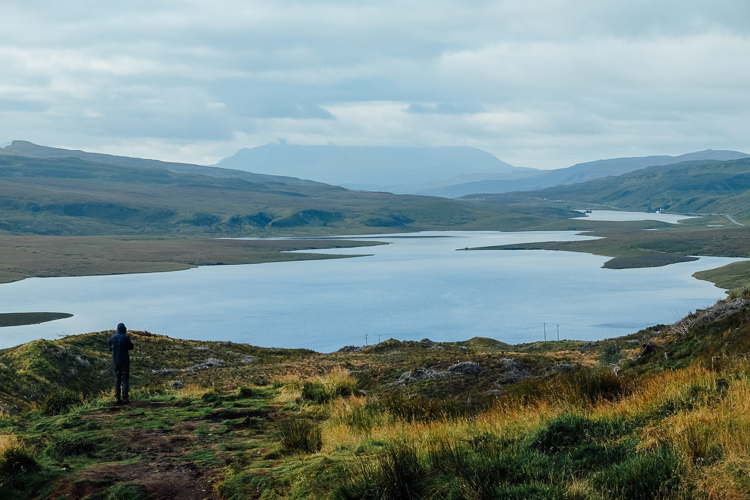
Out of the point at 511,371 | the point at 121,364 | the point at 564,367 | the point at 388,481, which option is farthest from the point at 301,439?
the point at 564,367

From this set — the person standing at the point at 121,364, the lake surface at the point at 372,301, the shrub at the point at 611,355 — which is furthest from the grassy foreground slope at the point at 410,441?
the lake surface at the point at 372,301

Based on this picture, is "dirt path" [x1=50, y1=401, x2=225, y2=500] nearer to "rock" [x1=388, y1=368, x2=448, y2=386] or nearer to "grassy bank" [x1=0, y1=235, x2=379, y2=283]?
"rock" [x1=388, y1=368, x2=448, y2=386]

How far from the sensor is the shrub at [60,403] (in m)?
15.8

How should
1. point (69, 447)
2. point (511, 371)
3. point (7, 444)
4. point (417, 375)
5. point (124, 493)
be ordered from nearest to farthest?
point (124, 493) → point (7, 444) → point (69, 447) → point (511, 371) → point (417, 375)

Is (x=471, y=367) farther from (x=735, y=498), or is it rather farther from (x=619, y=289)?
(x=619, y=289)

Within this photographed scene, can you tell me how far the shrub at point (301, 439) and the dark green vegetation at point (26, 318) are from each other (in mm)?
93793

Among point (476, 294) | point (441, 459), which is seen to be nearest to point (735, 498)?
point (441, 459)

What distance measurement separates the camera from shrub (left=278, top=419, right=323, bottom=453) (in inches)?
419

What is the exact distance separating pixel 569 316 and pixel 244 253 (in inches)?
4774

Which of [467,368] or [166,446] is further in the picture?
[467,368]

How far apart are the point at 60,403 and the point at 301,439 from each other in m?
8.47

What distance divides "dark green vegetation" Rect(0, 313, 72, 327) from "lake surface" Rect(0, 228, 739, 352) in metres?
2.84

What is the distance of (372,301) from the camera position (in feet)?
382

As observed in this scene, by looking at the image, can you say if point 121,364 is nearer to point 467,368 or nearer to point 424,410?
point 424,410
